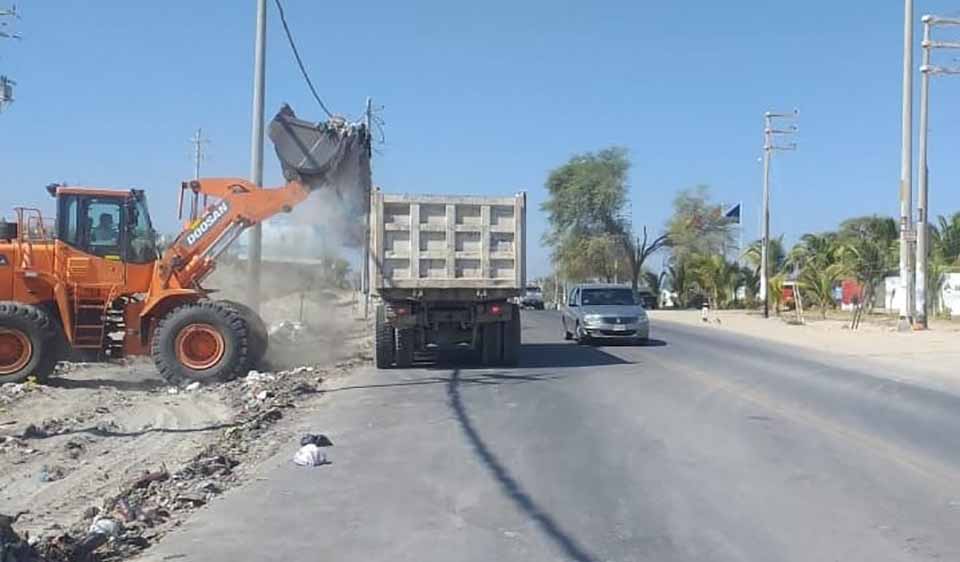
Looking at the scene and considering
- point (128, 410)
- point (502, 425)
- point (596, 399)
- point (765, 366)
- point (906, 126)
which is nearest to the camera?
point (502, 425)

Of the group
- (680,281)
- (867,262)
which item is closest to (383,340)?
(867,262)

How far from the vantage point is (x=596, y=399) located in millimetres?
14953

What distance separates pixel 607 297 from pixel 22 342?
17.0 m

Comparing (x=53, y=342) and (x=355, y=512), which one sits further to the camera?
(x=53, y=342)

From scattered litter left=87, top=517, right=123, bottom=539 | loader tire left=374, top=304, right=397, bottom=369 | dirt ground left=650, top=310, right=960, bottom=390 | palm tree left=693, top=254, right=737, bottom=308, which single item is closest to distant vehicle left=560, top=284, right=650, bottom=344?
dirt ground left=650, top=310, right=960, bottom=390

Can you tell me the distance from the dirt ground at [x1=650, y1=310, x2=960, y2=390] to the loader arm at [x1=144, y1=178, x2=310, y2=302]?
39.6 feet

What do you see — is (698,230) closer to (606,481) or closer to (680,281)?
(680,281)

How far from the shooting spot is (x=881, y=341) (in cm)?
3031

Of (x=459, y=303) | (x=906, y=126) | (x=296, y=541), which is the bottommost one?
(x=296, y=541)

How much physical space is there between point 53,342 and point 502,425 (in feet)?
26.5

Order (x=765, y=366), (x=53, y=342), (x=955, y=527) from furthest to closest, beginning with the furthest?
(x=765, y=366) → (x=53, y=342) → (x=955, y=527)

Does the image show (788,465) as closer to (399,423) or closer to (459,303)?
(399,423)

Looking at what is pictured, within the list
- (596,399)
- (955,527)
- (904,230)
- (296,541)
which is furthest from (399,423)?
(904,230)

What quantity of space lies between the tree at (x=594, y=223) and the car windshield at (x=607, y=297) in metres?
44.2
